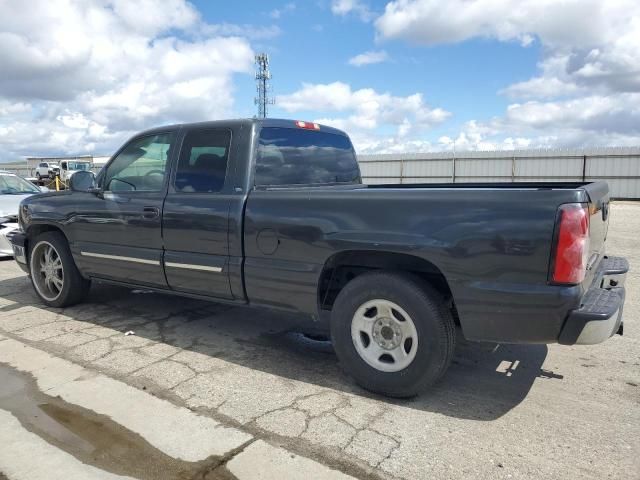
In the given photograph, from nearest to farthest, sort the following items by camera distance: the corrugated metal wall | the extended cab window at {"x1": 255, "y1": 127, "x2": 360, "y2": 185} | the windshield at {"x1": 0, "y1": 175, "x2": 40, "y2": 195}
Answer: the extended cab window at {"x1": 255, "y1": 127, "x2": 360, "y2": 185} → the windshield at {"x1": 0, "y1": 175, "x2": 40, "y2": 195} → the corrugated metal wall

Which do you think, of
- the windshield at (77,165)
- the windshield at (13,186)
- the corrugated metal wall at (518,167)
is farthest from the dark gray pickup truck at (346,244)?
the windshield at (77,165)

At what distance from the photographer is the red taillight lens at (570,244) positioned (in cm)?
269

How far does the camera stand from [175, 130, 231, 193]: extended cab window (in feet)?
13.6

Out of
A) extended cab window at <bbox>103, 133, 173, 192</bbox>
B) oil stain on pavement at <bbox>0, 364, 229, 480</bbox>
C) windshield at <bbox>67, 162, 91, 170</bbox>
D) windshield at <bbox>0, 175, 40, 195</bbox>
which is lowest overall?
oil stain on pavement at <bbox>0, 364, 229, 480</bbox>

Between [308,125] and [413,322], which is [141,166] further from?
[413,322]

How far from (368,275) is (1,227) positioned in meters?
7.42

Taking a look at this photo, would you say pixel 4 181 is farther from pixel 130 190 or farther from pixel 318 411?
pixel 318 411

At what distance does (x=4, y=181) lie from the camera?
962 centimetres

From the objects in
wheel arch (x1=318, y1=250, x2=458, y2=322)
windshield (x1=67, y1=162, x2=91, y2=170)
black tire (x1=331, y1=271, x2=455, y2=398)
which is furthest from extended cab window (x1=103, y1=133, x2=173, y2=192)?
windshield (x1=67, y1=162, x2=91, y2=170)

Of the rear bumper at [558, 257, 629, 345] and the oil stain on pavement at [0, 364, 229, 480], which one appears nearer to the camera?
the oil stain on pavement at [0, 364, 229, 480]

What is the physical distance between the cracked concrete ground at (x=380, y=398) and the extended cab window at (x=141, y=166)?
139 centimetres

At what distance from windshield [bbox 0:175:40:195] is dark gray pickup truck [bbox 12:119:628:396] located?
4955 millimetres

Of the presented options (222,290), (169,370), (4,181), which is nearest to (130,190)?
(222,290)

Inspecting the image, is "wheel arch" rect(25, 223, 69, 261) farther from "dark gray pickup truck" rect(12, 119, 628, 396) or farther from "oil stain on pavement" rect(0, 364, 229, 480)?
"oil stain on pavement" rect(0, 364, 229, 480)
